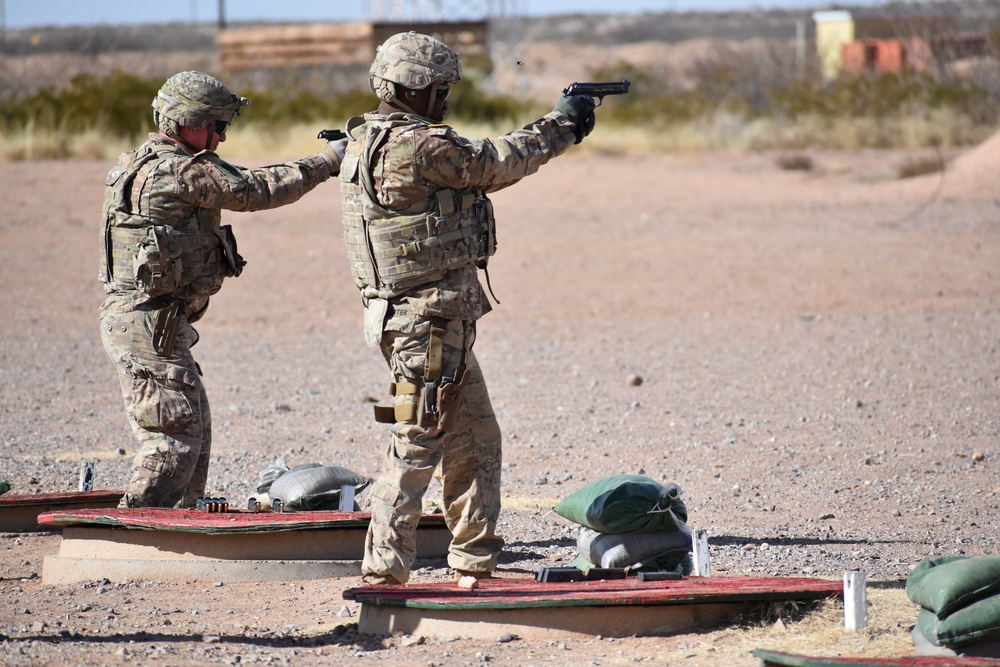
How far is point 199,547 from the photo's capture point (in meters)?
5.43

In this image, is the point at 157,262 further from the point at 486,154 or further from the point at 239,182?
the point at 486,154

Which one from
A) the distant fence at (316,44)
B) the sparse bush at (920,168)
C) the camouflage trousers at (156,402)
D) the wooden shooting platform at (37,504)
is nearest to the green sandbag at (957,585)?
the camouflage trousers at (156,402)

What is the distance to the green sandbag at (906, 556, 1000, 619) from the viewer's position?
389 cm

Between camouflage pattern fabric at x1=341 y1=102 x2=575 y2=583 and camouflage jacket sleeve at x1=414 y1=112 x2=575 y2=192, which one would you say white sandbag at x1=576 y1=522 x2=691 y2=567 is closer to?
camouflage pattern fabric at x1=341 y1=102 x2=575 y2=583

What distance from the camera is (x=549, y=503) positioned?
657 centimetres

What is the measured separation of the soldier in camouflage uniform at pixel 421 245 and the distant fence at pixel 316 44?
105 feet

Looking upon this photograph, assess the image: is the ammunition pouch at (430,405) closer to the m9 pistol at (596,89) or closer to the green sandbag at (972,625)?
the m9 pistol at (596,89)

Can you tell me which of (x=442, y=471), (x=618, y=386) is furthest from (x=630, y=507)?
(x=618, y=386)

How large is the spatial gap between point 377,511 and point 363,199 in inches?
44.4

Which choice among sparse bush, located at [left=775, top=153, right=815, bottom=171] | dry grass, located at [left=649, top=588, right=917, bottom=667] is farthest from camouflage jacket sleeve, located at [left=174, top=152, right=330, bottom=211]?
sparse bush, located at [left=775, top=153, right=815, bottom=171]

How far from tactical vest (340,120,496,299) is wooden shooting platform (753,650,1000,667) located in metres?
1.72

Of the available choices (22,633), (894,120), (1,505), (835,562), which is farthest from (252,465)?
(894,120)

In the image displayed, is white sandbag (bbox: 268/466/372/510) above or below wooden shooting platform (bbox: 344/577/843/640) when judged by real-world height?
above

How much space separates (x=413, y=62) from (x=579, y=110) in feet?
2.04
